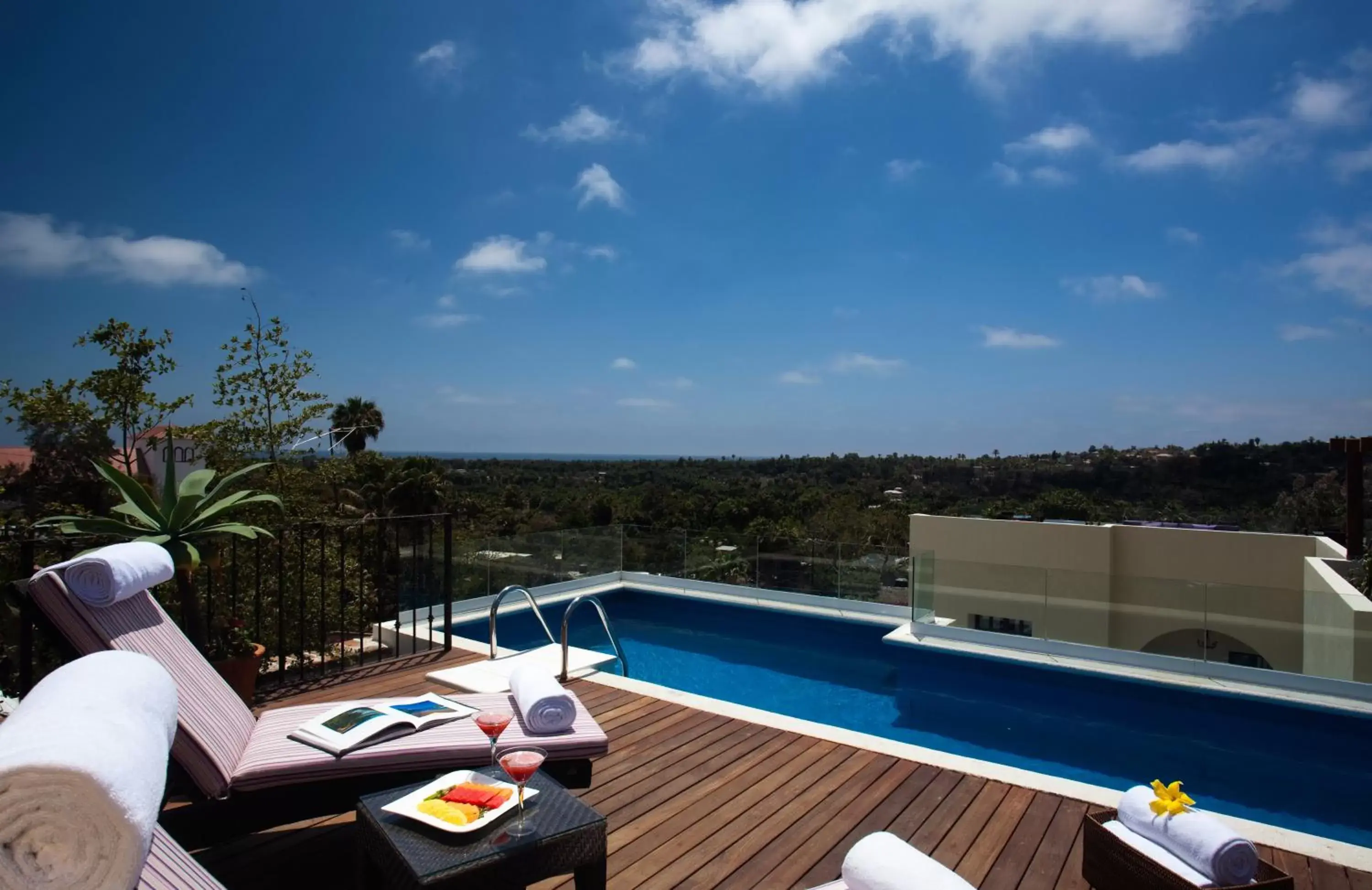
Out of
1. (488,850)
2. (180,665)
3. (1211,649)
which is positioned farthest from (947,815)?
(1211,649)

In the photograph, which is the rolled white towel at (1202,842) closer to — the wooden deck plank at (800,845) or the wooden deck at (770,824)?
the wooden deck at (770,824)

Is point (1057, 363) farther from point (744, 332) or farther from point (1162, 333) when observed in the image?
point (744, 332)

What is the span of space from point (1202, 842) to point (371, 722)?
→ 8.85 feet

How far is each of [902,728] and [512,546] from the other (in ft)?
15.0

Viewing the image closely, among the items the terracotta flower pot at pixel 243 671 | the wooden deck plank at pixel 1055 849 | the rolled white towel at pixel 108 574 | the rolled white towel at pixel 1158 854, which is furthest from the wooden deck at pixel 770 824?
the terracotta flower pot at pixel 243 671

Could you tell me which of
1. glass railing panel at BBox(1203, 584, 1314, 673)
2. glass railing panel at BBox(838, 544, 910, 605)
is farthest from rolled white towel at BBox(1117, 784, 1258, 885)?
glass railing panel at BBox(838, 544, 910, 605)

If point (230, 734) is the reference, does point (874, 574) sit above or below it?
below

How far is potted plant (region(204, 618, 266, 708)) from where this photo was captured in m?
4.16

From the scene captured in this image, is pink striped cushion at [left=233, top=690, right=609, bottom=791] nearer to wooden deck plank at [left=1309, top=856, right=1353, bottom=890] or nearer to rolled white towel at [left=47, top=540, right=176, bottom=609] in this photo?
rolled white towel at [left=47, top=540, right=176, bottom=609]

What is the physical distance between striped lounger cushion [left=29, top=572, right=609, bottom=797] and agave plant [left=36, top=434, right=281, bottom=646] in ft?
3.78

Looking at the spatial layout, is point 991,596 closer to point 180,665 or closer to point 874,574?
point 874,574

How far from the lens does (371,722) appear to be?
2.75 m

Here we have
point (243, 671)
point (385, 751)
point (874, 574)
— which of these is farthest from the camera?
point (874, 574)

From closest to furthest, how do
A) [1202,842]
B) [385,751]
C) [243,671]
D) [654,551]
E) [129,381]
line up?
[1202,842] → [385,751] → [243,671] → [129,381] → [654,551]
